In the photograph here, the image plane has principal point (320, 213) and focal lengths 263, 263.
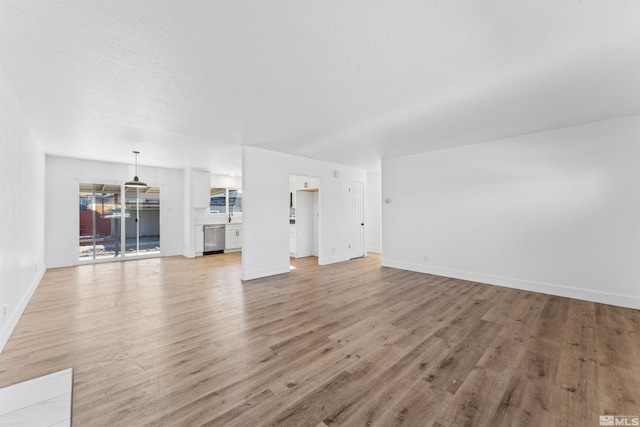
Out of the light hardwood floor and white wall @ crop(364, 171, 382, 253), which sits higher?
white wall @ crop(364, 171, 382, 253)

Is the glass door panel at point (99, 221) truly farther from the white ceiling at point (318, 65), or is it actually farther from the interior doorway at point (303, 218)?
the interior doorway at point (303, 218)

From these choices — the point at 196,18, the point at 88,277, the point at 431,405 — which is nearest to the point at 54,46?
the point at 196,18

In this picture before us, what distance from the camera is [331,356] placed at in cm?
240

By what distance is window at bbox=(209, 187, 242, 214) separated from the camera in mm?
9008

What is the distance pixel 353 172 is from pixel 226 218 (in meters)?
4.66

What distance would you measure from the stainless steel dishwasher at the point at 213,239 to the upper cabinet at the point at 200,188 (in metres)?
0.75

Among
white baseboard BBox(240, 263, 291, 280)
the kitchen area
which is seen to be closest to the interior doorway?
white baseboard BBox(240, 263, 291, 280)

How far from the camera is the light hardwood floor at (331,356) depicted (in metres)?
1.76

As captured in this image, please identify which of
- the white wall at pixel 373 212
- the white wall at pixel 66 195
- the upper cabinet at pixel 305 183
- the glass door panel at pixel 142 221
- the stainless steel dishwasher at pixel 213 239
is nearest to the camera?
the white wall at pixel 66 195

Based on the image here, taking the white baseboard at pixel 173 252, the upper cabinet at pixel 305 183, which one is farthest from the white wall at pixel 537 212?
the white baseboard at pixel 173 252

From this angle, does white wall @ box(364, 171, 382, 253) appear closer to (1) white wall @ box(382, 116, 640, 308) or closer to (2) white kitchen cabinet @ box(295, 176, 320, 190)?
(2) white kitchen cabinet @ box(295, 176, 320, 190)

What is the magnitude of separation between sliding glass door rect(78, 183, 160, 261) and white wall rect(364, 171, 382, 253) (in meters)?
6.49

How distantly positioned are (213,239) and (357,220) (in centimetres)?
463

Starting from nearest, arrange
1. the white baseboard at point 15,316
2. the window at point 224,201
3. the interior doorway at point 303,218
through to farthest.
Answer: the white baseboard at point 15,316
the interior doorway at point 303,218
the window at point 224,201
